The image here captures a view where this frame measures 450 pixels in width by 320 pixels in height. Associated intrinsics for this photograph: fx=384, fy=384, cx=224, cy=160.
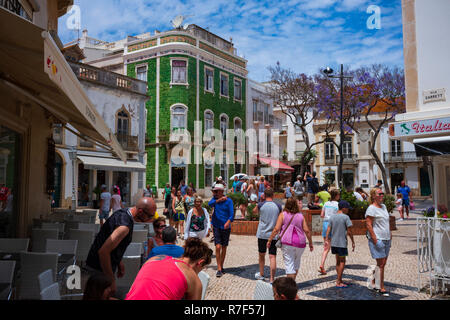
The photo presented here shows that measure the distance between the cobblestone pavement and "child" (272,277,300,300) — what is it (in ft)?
9.58

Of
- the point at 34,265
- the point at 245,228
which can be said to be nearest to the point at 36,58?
the point at 34,265

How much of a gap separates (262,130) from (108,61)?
55.7 ft

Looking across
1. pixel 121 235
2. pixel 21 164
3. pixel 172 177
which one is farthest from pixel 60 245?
pixel 172 177

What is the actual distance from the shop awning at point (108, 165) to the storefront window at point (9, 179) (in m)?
13.8

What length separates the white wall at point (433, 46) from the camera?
340 inches

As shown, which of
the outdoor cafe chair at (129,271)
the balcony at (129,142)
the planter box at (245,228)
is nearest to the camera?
the outdoor cafe chair at (129,271)

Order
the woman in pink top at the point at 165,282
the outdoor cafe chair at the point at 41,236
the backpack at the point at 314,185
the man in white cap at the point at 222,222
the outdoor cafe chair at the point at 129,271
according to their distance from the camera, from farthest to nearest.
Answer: the backpack at the point at 314,185, the man in white cap at the point at 222,222, the outdoor cafe chair at the point at 41,236, the outdoor cafe chair at the point at 129,271, the woman in pink top at the point at 165,282

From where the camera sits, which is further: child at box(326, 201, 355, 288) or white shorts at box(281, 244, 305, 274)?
child at box(326, 201, 355, 288)

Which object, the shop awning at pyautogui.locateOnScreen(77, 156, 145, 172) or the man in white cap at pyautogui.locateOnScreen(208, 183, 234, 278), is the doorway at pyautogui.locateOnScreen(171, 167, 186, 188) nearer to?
the shop awning at pyautogui.locateOnScreen(77, 156, 145, 172)

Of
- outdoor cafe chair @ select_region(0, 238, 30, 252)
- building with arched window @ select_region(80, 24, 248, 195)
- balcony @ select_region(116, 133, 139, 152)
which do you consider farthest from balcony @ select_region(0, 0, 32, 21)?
building with arched window @ select_region(80, 24, 248, 195)

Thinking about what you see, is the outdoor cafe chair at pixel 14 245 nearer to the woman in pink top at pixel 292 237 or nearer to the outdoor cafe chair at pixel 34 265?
the outdoor cafe chair at pixel 34 265

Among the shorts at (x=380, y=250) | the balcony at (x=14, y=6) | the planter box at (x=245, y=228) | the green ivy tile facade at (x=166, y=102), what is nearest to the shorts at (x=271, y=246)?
the shorts at (x=380, y=250)

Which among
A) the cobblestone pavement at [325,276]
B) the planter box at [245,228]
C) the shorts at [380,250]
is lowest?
the cobblestone pavement at [325,276]

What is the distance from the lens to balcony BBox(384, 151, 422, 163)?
140 ft
